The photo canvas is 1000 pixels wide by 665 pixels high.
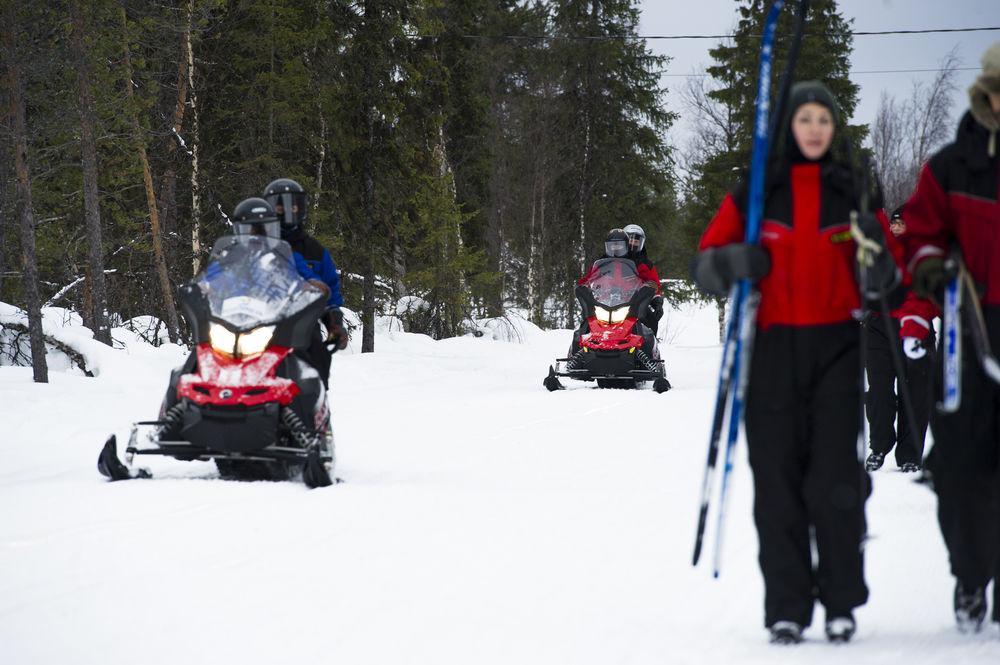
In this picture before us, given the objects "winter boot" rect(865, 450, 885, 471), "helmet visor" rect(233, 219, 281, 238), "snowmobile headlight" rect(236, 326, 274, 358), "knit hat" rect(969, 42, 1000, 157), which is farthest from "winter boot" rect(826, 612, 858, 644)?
"helmet visor" rect(233, 219, 281, 238)

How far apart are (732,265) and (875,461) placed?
5.14 metres

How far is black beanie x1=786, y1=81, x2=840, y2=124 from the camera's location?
3.85m

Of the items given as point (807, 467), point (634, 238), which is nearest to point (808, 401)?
point (807, 467)

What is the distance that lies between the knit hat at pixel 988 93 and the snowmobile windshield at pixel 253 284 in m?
4.62

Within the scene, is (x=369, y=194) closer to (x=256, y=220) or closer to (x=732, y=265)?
(x=256, y=220)

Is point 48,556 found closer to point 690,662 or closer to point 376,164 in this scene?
point 690,662

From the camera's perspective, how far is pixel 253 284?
743 centimetres

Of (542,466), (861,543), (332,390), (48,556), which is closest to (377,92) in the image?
(332,390)

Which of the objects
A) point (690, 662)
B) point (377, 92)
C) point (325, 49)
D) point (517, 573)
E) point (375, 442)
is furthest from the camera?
point (325, 49)

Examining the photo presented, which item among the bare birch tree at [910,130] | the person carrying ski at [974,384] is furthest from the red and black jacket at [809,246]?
the bare birch tree at [910,130]

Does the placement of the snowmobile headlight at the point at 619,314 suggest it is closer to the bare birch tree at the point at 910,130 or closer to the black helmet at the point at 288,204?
the black helmet at the point at 288,204

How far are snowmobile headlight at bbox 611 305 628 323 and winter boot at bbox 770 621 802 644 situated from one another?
38.1ft

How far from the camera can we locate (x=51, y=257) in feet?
67.7

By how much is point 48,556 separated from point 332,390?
10560 millimetres
